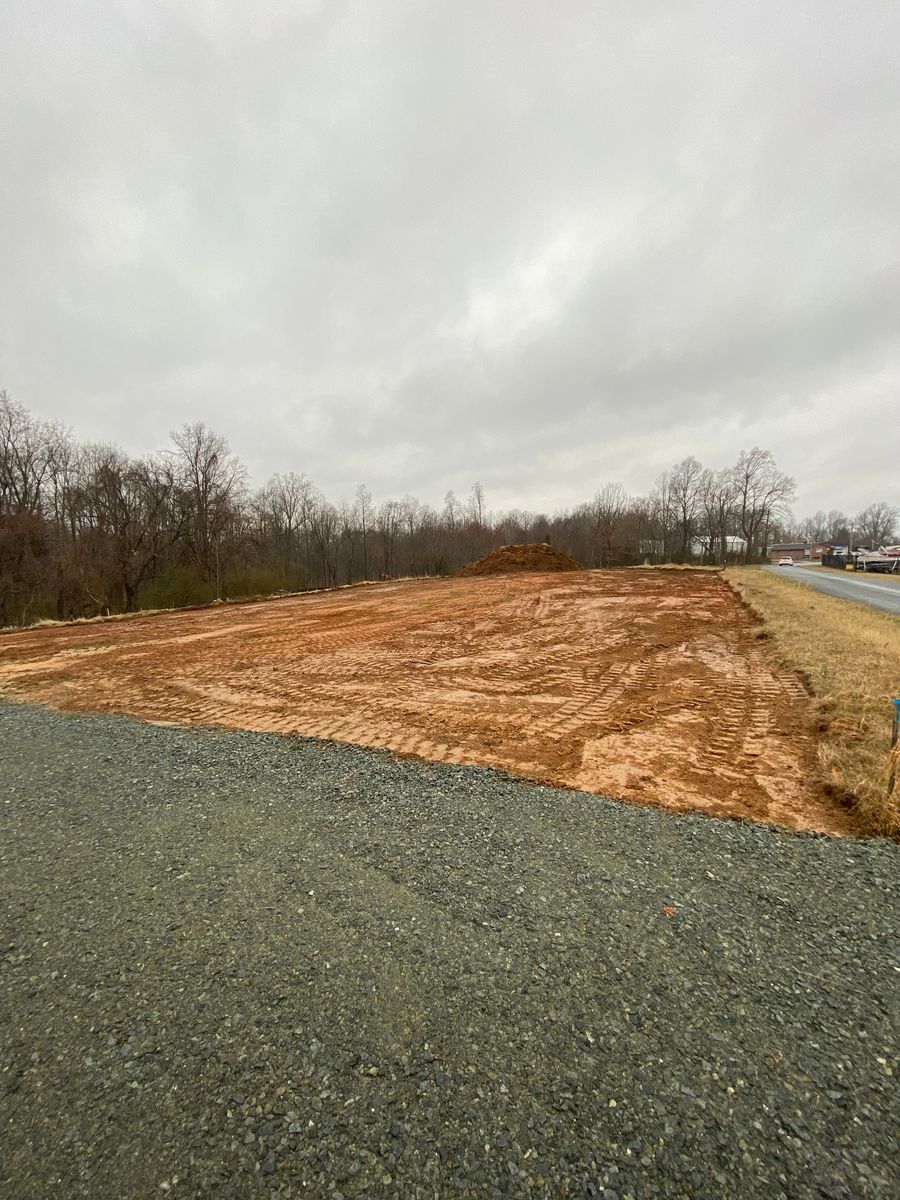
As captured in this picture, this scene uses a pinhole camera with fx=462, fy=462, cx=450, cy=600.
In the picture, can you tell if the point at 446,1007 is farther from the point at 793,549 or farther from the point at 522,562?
the point at 793,549

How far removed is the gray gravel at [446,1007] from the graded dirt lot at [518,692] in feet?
3.09

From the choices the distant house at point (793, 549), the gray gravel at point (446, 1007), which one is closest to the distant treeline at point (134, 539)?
the gray gravel at point (446, 1007)

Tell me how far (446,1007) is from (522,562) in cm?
3857

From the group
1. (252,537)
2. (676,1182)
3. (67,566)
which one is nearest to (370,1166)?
(676,1182)

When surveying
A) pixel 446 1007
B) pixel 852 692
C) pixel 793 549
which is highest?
pixel 793 549

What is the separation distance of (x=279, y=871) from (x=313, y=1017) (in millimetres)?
1142

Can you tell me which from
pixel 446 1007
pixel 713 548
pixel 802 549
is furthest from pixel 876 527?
pixel 446 1007

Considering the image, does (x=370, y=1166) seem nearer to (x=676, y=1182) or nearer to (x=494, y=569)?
(x=676, y=1182)

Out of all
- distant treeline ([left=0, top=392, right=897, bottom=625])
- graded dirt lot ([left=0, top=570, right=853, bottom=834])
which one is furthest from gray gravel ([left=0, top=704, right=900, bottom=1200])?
distant treeline ([left=0, top=392, right=897, bottom=625])

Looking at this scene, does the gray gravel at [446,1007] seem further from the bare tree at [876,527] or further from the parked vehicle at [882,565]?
the bare tree at [876,527]

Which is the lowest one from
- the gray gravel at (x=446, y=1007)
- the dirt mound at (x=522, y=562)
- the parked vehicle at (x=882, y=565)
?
the gray gravel at (x=446, y=1007)

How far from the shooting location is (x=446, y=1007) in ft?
6.75

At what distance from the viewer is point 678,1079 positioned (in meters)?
1.71

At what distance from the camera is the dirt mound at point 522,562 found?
39625 mm
